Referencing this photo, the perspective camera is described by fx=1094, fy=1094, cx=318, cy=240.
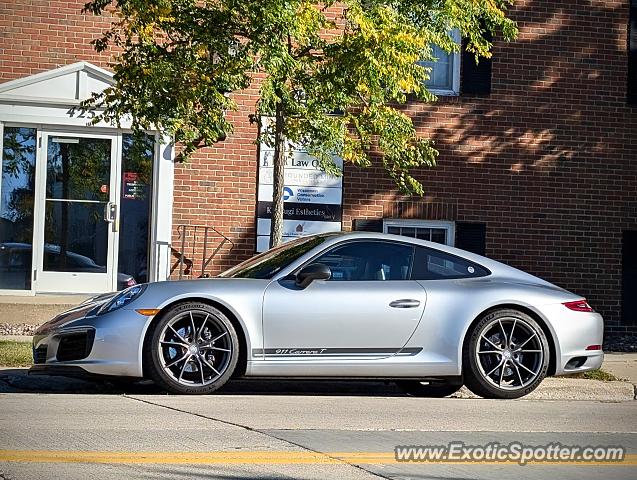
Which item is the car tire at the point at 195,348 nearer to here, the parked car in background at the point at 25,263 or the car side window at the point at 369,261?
the car side window at the point at 369,261

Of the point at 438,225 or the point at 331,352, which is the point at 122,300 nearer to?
the point at 331,352

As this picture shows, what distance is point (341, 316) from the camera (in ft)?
28.2

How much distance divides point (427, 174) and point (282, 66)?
523 cm

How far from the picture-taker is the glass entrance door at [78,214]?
1515 cm

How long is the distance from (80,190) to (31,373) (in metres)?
6.83

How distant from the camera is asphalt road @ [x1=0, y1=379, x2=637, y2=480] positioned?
18.7ft

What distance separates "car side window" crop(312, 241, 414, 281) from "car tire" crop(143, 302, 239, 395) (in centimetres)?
101

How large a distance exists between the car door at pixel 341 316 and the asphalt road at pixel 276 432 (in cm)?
42

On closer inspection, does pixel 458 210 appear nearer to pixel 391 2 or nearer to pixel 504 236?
pixel 504 236

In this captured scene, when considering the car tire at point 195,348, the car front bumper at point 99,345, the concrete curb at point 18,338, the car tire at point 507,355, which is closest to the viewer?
the car front bumper at point 99,345

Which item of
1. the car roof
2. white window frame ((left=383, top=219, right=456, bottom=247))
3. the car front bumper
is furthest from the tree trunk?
white window frame ((left=383, top=219, right=456, bottom=247))

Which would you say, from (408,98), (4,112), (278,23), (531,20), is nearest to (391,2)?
(278,23)

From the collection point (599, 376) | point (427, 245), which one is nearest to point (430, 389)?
point (427, 245)

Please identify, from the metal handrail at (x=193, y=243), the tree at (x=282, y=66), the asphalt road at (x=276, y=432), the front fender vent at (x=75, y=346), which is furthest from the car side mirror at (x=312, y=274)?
the metal handrail at (x=193, y=243)
